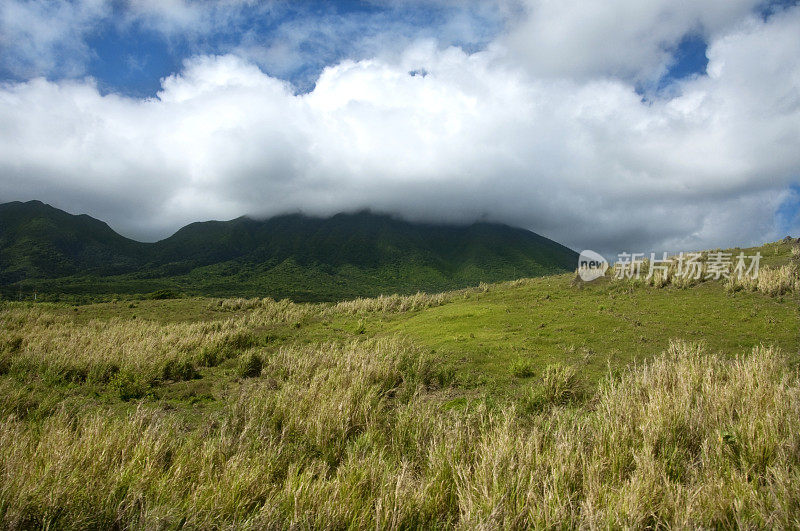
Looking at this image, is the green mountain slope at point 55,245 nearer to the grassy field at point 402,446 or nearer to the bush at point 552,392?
the grassy field at point 402,446

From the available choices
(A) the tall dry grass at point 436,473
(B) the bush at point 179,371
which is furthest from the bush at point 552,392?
(B) the bush at point 179,371

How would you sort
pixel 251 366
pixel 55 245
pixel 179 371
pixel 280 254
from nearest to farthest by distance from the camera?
pixel 179 371
pixel 251 366
pixel 280 254
pixel 55 245

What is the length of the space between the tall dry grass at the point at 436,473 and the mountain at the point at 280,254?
8482 centimetres

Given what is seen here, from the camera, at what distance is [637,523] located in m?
2.90

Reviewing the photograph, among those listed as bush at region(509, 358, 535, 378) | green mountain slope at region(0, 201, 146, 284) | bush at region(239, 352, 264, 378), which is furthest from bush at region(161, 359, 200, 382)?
green mountain slope at region(0, 201, 146, 284)

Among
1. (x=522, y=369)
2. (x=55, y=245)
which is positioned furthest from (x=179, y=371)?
(x=55, y=245)

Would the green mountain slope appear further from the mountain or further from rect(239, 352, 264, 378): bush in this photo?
rect(239, 352, 264, 378): bush

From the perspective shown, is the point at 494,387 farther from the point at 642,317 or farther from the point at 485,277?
the point at 485,277

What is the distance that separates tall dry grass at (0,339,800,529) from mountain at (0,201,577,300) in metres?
84.8

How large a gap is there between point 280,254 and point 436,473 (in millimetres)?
141257

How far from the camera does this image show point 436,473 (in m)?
3.80

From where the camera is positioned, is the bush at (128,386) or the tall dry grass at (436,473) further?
the bush at (128,386)

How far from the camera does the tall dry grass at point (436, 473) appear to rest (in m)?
3.07

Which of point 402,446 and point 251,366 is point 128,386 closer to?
point 251,366
